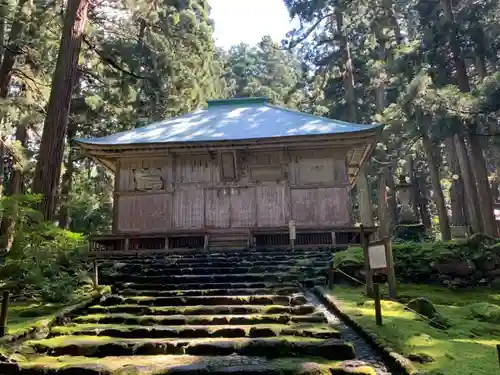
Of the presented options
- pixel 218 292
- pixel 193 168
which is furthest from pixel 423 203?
pixel 218 292

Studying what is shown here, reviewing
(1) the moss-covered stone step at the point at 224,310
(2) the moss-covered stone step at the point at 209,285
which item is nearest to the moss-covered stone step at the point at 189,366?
(1) the moss-covered stone step at the point at 224,310

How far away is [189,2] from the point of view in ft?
70.3

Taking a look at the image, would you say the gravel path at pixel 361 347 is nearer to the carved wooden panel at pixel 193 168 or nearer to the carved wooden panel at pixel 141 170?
the carved wooden panel at pixel 193 168

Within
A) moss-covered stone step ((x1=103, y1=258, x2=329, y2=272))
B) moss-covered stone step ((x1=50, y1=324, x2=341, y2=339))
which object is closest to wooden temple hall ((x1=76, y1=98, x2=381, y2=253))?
moss-covered stone step ((x1=103, y1=258, x2=329, y2=272))

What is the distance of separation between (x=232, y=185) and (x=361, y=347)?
33.2 feet

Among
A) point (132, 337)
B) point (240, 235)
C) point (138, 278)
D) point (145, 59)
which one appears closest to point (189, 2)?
point (145, 59)

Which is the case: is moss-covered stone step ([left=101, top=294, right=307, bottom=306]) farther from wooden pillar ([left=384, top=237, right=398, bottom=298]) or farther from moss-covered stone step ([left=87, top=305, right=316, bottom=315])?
wooden pillar ([left=384, top=237, right=398, bottom=298])

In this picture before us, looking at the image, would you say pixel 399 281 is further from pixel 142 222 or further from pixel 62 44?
pixel 62 44

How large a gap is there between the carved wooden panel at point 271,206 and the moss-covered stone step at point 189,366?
31.4 ft

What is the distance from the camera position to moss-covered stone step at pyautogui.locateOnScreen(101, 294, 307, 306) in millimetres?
6790

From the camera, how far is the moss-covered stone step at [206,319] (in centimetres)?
571

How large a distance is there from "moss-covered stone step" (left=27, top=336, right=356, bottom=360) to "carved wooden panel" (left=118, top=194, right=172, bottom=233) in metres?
9.36

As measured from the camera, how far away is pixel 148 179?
571 inches

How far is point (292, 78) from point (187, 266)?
39.5 m
